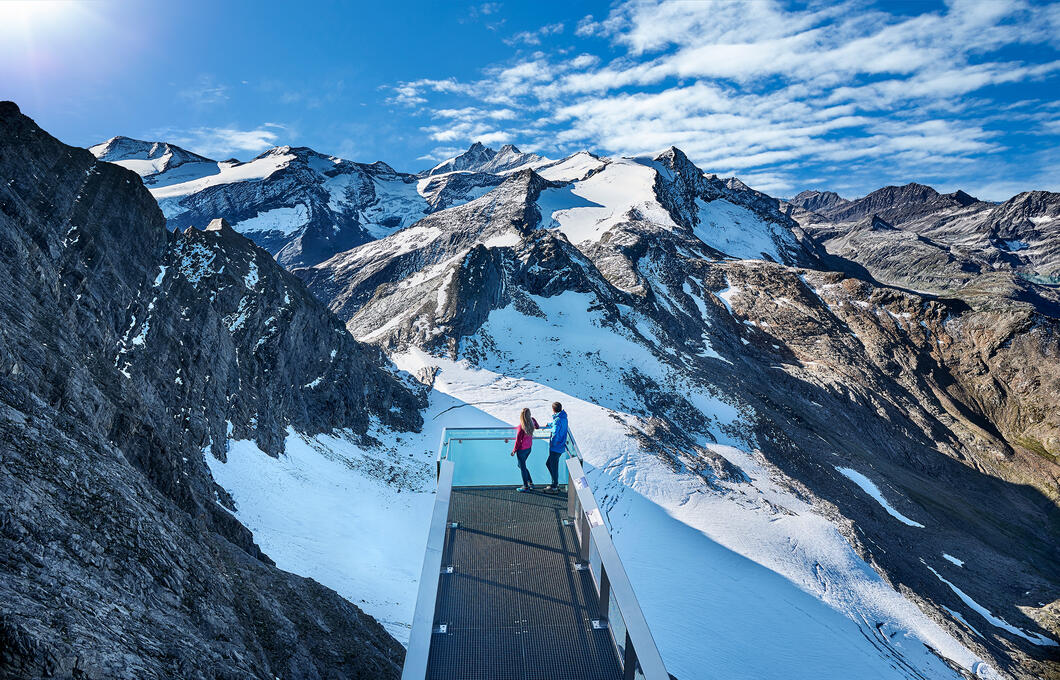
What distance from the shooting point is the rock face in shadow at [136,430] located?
463 cm

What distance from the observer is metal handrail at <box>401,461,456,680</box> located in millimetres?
5609

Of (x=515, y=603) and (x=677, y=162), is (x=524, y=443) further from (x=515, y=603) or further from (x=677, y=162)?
(x=677, y=162)

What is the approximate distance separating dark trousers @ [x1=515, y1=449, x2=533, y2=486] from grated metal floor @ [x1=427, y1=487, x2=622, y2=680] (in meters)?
0.64

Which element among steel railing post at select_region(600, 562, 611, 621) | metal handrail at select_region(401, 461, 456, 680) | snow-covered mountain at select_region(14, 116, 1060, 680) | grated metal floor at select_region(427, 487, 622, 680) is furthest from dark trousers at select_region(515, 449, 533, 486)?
snow-covered mountain at select_region(14, 116, 1060, 680)

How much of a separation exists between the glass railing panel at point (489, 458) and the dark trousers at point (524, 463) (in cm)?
10

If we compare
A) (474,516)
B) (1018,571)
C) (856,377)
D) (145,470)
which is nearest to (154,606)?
(474,516)

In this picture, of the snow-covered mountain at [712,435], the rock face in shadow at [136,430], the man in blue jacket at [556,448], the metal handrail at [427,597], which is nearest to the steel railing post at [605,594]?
the metal handrail at [427,597]

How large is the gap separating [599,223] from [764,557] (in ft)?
224

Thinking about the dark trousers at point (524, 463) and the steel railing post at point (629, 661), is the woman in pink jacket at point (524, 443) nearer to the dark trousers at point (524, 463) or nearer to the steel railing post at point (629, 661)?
the dark trousers at point (524, 463)

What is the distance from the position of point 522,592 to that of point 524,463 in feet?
9.50

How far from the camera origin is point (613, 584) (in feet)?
21.0

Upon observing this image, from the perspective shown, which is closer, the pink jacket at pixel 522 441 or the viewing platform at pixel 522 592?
the viewing platform at pixel 522 592

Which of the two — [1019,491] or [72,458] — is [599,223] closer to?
[1019,491]

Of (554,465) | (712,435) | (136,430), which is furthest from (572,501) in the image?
(712,435)
